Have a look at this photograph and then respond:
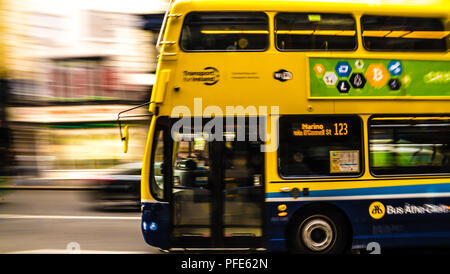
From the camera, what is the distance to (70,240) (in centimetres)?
789

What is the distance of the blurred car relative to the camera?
1005cm

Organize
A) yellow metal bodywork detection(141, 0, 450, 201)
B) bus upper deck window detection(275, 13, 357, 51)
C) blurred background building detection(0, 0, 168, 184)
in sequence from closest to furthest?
yellow metal bodywork detection(141, 0, 450, 201) < bus upper deck window detection(275, 13, 357, 51) < blurred background building detection(0, 0, 168, 184)

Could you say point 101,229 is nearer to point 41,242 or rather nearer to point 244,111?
point 41,242

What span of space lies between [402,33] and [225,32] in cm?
266

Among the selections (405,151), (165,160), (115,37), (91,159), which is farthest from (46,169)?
(405,151)

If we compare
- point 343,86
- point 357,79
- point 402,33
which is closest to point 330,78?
point 343,86

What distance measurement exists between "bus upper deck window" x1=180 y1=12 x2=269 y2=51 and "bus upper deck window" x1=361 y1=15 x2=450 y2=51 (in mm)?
1567

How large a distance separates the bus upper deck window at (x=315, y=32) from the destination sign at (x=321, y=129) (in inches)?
43.5

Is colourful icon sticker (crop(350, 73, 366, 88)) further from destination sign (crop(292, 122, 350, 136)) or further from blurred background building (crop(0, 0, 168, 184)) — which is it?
blurred background building (crop(0, 0, 168, 184))

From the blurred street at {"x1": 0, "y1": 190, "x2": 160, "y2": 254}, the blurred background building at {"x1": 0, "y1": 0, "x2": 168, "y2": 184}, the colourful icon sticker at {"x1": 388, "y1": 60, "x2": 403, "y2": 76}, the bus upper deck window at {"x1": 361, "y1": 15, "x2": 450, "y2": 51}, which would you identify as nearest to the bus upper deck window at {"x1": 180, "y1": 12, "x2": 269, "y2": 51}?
the bus upper deck window at {"x1": 361, "y1": 15, "x2": 450, "y2": 51}

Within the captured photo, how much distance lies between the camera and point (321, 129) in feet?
20.6

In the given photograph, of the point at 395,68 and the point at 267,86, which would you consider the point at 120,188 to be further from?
the point at 395,68

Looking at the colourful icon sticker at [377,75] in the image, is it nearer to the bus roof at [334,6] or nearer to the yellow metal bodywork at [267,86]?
the yellow metal bodywork at [267,86]

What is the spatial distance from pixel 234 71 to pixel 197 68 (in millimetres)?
529
